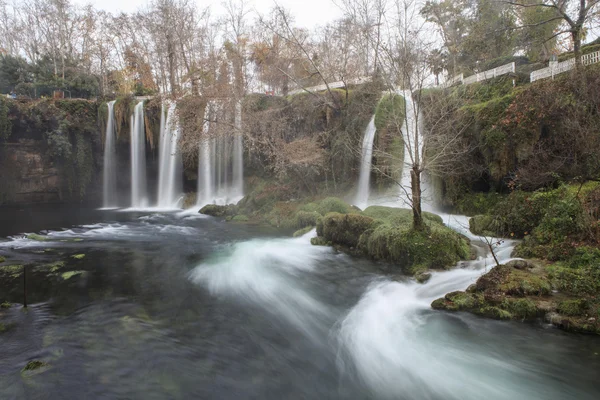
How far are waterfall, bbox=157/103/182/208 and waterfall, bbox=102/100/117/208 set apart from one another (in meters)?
3.38

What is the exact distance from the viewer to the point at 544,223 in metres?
7.76

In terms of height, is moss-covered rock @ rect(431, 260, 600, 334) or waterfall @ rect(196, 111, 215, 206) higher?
waterfall @ rect(196, 111, 215, 206)

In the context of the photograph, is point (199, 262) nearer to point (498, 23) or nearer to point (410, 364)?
point (410, 364)

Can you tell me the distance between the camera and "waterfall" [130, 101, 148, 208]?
22.8 m

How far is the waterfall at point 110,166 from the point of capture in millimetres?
23250

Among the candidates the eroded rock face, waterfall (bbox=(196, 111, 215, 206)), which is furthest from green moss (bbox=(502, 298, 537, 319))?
the eroded rock face

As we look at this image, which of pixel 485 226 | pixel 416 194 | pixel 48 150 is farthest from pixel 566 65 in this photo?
pixel 48 150

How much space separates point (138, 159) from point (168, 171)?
2.25 metres

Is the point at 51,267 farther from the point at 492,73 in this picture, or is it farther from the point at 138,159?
the point at 492,73

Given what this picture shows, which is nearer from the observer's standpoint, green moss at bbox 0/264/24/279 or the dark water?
the dark water

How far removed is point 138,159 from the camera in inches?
928

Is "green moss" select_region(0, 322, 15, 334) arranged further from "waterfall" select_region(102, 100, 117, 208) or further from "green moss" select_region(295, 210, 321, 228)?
"waterfall" select_region(102, 100, 117, 208)

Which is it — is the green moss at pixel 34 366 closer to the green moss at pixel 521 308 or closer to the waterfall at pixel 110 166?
the green moss at pixel 521 308

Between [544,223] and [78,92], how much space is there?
33.8 meters
